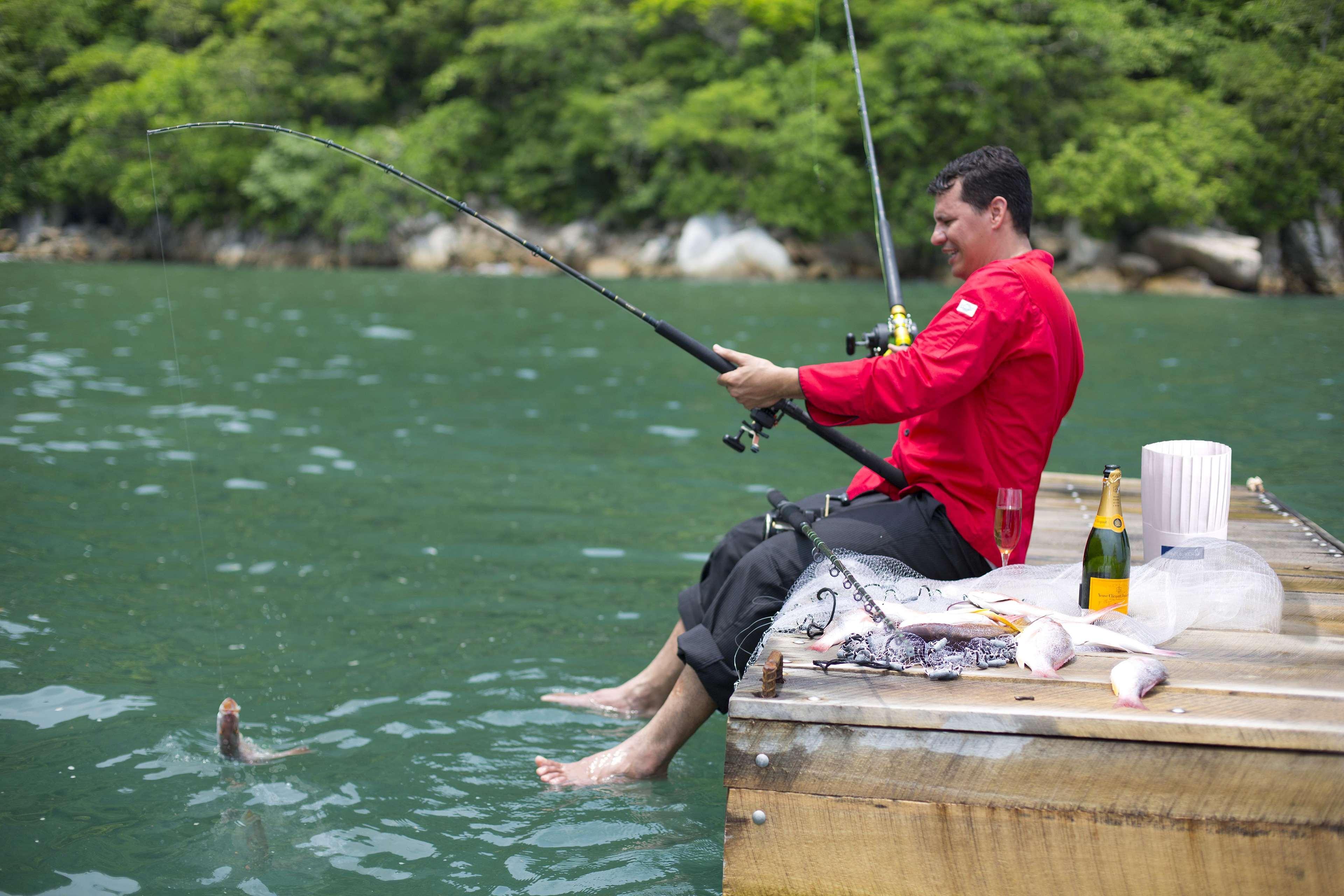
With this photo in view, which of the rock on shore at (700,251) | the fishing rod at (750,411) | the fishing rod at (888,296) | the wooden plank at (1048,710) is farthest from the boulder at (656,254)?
the wooden plank at (1048,710)

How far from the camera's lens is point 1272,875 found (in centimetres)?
206

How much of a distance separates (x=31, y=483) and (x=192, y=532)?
5.04 feet

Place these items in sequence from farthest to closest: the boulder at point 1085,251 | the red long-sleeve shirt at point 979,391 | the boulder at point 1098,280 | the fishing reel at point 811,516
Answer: the boulder at point 1085,251, the boulder at point 1098,280, the fishing reel at point 811,516, the red long-sleeve shirt at point 979,391

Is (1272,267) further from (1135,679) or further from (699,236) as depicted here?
(1135,679)

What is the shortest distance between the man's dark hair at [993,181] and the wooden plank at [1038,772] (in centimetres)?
141

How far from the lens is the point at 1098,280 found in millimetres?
27266

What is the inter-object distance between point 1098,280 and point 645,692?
84.9 feet

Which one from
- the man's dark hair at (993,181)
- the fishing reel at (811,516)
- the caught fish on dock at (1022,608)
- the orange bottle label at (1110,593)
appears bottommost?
the caught fish on dock at (1022,608)

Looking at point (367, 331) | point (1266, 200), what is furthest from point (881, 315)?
point (1266, 200)

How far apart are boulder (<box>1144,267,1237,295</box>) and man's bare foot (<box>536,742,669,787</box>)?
79.6 ft

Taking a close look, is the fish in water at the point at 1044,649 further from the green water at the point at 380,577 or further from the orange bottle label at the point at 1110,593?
the green water at the point at 380,577

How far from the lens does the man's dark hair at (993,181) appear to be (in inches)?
118

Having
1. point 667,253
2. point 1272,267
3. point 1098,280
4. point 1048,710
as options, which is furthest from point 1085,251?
point 1048,710

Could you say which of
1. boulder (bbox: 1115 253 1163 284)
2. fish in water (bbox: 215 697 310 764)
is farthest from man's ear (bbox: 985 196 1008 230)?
boulder (bbox: 1115 253 1163 284)
